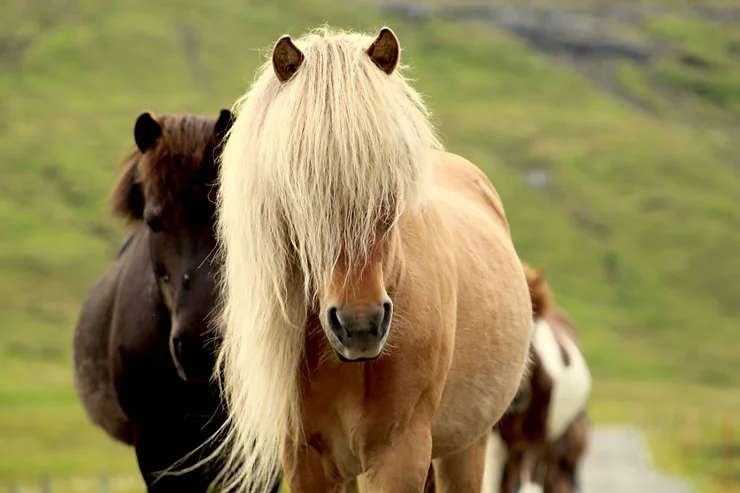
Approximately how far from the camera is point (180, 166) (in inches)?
301

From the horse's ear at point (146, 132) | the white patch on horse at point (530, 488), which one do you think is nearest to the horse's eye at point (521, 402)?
the white patch on horse at point (530, 488)

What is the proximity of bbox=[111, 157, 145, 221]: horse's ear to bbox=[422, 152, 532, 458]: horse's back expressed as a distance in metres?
2.00

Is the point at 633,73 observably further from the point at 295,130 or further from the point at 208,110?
the point at 295,130

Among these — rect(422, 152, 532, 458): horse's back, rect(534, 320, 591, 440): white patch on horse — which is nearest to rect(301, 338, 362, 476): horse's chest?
rect(422, 152, 532, 458): horse's back

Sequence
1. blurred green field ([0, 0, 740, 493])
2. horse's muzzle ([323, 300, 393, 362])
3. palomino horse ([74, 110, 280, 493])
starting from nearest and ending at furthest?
horse's muzzle ([323, 300, 393, 362]), palomino horse ([74, 110, 280, 493]), blurred green field ([0, 0, 740, 493])

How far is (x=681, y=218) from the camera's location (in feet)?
430

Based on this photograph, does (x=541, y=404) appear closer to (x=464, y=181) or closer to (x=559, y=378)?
(x=559, y=378)

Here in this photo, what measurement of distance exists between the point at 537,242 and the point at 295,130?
12053 cm

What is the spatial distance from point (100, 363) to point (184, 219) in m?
2.22

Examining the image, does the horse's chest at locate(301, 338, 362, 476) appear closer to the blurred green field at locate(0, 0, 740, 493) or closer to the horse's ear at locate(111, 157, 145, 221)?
the horse's ear at locate(111, 157, 145, 221)

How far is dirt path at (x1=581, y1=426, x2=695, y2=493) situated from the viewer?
69.7 feet

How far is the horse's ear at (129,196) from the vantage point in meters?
8.20

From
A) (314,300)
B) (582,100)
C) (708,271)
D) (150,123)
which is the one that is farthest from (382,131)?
(582,100)

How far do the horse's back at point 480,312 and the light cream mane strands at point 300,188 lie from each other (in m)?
0.92
